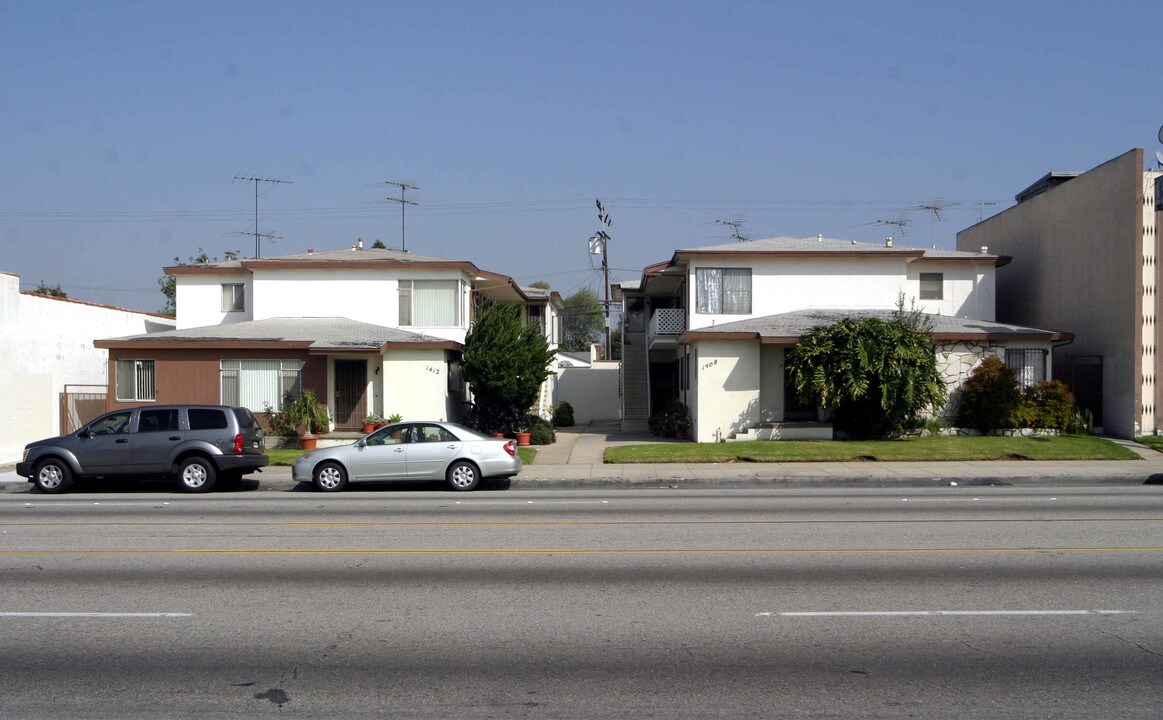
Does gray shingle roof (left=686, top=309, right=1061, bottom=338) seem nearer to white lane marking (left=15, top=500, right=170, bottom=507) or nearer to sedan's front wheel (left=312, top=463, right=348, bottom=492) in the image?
sedan's front wheel (left=312, top=463, right=348, bottom=492)

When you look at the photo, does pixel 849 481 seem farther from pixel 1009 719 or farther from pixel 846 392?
pixel 1009 719

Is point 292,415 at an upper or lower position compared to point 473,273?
lower

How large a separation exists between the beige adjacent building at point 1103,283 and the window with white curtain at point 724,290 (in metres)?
9.53

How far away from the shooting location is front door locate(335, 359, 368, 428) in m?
28.4

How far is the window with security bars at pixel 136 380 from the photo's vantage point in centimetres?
2766

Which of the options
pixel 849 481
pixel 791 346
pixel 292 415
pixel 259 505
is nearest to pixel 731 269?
pixel 791 346

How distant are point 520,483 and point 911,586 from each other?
39.7 ft

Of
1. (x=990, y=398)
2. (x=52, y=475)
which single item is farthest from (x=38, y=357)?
(x=990, y=398)

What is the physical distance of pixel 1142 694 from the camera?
598cm

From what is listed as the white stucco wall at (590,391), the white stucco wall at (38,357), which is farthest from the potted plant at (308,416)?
the white stucco wall at (590,391)

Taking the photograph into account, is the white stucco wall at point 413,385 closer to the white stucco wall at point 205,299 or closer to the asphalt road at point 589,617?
the white stucco wall at point 205,299

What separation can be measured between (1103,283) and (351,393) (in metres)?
21.8

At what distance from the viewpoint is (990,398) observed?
26141 millimetres

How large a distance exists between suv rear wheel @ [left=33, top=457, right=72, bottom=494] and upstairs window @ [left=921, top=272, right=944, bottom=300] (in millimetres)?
25514
